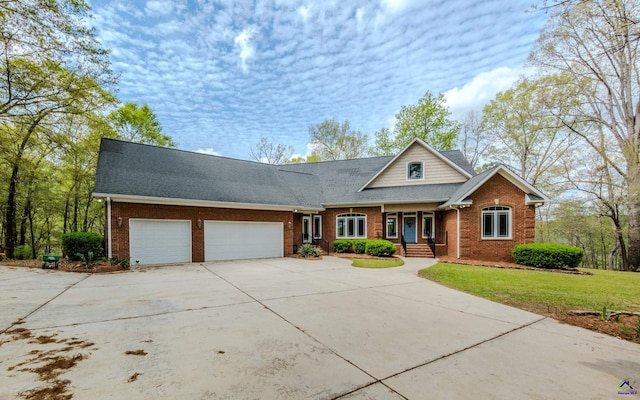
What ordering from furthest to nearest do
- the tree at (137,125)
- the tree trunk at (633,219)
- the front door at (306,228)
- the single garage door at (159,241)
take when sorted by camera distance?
1. the tree at (137,125)
2. the front door at (306,228)
3. the tree trunk at (633,219)
4. the single garage door at (159,241)

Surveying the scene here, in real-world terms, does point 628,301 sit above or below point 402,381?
below

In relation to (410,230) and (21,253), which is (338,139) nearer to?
(410,230)

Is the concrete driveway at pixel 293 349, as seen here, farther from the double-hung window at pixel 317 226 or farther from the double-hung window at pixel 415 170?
the double-hung window at pixel 415 170

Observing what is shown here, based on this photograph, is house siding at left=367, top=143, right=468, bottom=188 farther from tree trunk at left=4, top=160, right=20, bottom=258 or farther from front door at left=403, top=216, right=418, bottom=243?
tree trunk at left=4, top=160, right=20, bottom=258

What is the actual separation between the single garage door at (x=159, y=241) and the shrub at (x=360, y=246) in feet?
29.9

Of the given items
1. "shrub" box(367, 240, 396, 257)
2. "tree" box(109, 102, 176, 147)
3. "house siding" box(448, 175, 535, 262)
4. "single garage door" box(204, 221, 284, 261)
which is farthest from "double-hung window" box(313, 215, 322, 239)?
"tree" box(109, 102, 176, 147)

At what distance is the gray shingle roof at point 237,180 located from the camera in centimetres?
1273

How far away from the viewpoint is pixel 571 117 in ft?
61.3

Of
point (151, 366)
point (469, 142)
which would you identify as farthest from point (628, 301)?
point (469, 142)

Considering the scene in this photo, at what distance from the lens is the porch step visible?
16.5 meters

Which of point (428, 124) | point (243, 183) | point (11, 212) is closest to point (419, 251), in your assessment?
point (243, 183)

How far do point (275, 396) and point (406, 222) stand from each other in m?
16.4

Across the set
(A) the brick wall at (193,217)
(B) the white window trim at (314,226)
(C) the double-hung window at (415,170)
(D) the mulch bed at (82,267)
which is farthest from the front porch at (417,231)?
(D) the mulch bed at (82,267)

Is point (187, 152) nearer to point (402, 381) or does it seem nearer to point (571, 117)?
point (402, 381)
